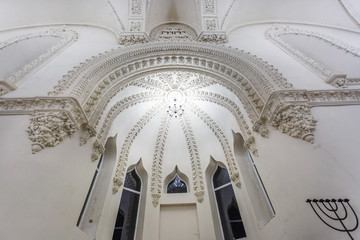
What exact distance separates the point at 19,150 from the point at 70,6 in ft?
19.3

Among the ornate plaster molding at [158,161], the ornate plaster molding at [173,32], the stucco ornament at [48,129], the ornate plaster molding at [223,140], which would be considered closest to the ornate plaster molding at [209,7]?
the ornate plaster molding at [173,32]

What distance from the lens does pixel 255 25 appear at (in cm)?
727

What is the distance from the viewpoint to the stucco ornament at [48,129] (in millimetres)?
3291

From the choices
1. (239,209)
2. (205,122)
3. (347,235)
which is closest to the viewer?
(347,235)

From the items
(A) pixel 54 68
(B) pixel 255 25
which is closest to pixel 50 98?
(A) pixel 54 68

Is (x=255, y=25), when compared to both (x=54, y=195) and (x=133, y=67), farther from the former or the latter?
(x=54, y=195)

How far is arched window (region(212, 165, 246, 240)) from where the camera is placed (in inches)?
207

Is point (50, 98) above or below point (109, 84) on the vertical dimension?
below

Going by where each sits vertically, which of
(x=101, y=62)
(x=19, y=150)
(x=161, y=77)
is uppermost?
(x=161, y=77)

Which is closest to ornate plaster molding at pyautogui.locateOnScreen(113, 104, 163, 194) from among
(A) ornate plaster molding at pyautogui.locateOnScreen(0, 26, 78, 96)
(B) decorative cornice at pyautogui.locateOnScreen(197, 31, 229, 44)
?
(B) decorative cornice at pyautogui.locateOnScreen(197, 31, 229, 44)

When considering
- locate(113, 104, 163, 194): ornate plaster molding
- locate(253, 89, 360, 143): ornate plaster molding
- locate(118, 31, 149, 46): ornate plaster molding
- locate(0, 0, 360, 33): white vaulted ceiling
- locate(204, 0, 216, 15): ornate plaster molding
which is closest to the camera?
locate(253, 89, 360, 143): ornate plaster molding

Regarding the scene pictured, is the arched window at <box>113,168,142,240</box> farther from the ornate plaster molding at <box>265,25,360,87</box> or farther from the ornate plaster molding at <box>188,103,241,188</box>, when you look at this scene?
the ornate plaster molding at <box>265,25,360,87</box>

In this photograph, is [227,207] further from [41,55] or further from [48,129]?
[41,55]

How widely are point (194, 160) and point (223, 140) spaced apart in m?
1.18
